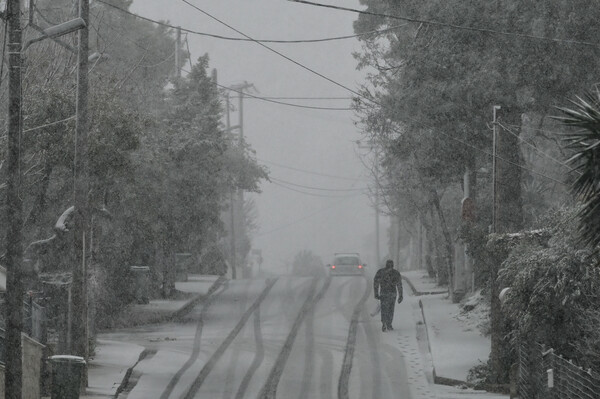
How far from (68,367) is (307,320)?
1605 centimetres

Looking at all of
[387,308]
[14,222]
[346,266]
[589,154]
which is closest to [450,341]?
[387,308]

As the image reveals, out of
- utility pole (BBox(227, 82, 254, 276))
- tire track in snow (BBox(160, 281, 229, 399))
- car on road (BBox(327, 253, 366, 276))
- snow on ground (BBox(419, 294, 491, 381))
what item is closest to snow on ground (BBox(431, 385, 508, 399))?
snow on ground (BBox(419, 294, 491, 381))

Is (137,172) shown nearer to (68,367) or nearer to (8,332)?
(68,367)

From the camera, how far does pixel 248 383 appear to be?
23812mm

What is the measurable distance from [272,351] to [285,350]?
14.2 inches

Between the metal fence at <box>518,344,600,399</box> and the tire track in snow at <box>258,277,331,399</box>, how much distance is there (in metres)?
4.68

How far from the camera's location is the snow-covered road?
23.2 m

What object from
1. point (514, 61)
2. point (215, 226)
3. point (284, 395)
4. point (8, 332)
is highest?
point (514, 61)

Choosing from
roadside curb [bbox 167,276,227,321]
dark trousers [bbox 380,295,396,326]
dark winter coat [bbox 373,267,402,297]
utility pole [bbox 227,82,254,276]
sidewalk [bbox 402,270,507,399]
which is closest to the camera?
sidewalk [bbox 402,270,507,399]

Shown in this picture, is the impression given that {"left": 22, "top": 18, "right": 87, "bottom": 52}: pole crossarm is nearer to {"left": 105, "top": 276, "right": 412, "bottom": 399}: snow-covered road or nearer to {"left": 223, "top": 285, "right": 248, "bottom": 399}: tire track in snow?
{"left": 105, "top": 276, "right": 412, "bottom": 399}: snow-covered road

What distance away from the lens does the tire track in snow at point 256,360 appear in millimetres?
23023

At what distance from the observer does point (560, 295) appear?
2017cm

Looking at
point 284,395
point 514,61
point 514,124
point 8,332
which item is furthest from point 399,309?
point 8,332

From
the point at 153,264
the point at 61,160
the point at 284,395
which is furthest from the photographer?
the point at 153,264
